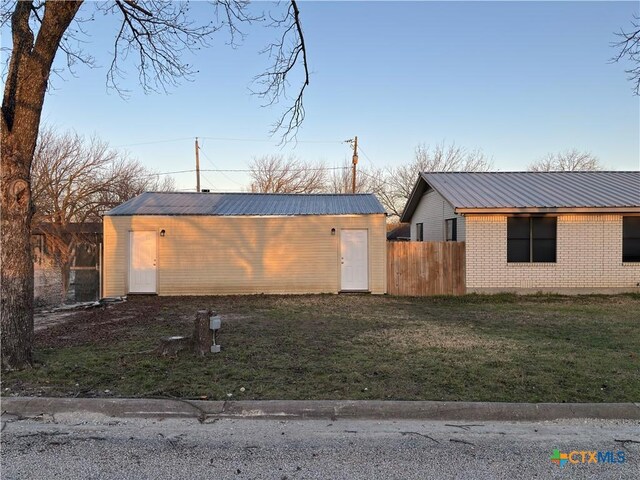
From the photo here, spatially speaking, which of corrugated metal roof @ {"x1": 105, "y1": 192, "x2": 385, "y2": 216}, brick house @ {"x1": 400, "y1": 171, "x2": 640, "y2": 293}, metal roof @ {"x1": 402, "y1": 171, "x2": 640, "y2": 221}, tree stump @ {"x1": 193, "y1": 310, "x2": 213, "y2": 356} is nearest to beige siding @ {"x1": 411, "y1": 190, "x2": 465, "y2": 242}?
metal roof @ {"x1": 402, "y1": 171, "x2": 640, "y2": 221}

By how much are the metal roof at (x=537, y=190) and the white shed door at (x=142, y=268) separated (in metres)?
9.30

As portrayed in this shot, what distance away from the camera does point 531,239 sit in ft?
46.7

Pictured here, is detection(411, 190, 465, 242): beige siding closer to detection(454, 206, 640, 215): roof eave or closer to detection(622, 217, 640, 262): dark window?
detection(454, 206, 640, 215): roof eave

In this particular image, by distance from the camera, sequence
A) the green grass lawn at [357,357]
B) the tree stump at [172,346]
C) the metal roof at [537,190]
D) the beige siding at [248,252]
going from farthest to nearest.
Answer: the beige siding at [248,252]
the metal roof at [537,190]
the tree stump at [172,346]
the green grass lawn at [357,357]

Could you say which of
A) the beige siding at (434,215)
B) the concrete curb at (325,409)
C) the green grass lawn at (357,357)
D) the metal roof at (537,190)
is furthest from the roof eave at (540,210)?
the concrete curb at (325,409)

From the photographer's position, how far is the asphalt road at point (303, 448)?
3.39 meters

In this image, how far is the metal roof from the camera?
13859 millimetres

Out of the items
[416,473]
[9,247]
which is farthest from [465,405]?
[9,247]

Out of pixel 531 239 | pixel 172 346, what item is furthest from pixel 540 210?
pixel 172 346

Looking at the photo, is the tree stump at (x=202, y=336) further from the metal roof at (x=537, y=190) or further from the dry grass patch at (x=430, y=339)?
the metal roof at (x=537, y=190)

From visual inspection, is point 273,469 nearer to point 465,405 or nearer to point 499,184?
point 465,405

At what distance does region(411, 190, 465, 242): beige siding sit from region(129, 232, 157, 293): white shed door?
9615mm

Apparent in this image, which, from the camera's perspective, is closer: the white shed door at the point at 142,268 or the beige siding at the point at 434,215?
the white shed door at the point at 142,268

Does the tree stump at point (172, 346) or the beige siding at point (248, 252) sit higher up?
the beige siding at point (248, 252)
